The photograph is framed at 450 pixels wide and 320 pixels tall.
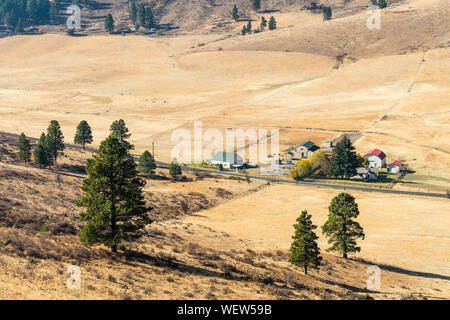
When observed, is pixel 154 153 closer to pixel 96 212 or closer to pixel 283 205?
pixel 283 205

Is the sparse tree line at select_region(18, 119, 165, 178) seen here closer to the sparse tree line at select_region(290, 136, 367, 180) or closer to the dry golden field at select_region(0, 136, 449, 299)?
the dry golden field at select_region(0, 136, 449, 299)

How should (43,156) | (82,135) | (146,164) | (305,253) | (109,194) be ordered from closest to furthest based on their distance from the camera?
(109,194) → (305,253) → (43,156) → (146,164) → (82,135)

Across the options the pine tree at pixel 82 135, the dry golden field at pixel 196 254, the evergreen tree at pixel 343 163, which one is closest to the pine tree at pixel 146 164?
the dry golden field at pixel 196 254

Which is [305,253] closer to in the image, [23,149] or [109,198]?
[109,198]

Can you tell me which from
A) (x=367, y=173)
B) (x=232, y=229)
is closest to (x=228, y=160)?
(x=367, y=173)

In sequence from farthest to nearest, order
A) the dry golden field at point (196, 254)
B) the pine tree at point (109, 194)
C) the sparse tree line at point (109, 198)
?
the pine tree at point (109, 194) → the sparse tree line at point (109, 198) → the dry golden field at point (196, 254)

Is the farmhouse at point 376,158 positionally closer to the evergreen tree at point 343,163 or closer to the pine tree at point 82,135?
the evergreen tree at point 343,163

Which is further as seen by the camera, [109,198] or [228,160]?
[228,160]
